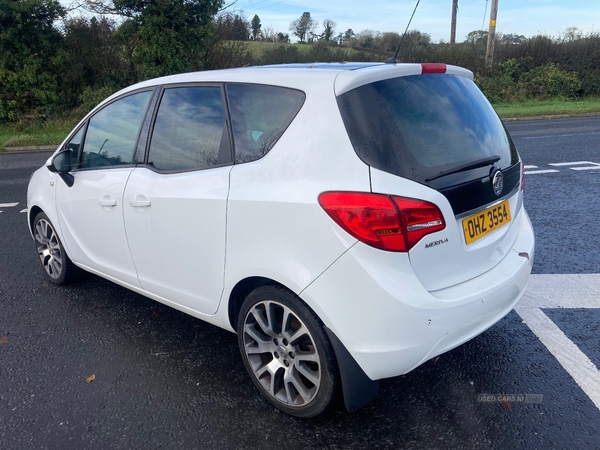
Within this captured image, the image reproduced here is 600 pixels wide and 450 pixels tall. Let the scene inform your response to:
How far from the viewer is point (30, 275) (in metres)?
4.96

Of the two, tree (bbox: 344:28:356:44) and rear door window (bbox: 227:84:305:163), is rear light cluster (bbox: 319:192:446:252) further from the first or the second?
tree (bbox: 344:28:356:44)

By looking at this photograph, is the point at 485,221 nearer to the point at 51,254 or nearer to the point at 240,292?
the point at 240,292

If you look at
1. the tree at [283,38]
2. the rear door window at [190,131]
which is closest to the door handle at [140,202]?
the rear door window at [190,131]

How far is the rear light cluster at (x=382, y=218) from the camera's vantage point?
2299 millimetres

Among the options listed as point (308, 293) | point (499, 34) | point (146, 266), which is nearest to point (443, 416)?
point (308, 293)

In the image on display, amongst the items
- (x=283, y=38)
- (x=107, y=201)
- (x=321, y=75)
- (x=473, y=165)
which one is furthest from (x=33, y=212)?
(x=283, y=38)

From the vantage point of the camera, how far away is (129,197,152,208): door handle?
3.27 m

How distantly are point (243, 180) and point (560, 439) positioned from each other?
80.0 inches

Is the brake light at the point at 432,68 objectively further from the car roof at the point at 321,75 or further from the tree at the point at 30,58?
the tree at the point at 30,58

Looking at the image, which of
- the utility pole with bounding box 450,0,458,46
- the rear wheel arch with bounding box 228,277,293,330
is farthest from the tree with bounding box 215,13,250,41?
the rear wheel arch with bounding box 228,277,293,330

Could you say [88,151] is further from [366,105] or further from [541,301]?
[541,301]

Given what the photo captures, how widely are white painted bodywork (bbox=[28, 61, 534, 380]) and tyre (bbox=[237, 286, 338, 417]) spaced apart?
12 centimetres

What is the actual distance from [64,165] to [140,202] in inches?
44.1

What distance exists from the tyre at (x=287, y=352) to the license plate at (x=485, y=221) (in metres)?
0.88
